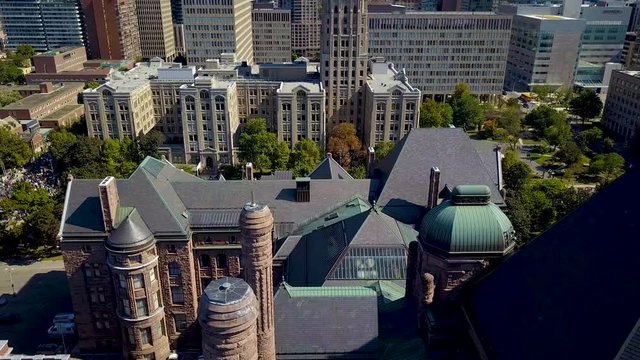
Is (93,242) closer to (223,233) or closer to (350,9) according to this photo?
(223,233)

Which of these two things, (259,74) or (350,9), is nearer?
(350,9)

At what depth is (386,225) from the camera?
55156mm

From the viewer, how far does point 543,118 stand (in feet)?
488

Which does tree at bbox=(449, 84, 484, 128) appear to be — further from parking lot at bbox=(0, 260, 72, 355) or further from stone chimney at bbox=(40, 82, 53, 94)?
stone chimney at bbox=(40, 82, 53, 94)

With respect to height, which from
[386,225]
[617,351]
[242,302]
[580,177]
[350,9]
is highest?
[350,9]

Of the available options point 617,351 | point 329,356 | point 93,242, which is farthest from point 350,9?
point 617,351

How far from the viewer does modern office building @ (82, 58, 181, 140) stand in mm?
122188

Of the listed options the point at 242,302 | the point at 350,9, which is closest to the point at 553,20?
the point at 350,9

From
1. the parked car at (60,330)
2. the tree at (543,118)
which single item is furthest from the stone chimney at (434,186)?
the tree at (543,118)

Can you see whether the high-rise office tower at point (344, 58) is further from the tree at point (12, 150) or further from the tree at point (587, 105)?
the tree at point (587, 105)

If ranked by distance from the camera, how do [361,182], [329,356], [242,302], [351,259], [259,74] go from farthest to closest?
[259,74] < [361,182] < [351,259] < [329,356] < [242,302]

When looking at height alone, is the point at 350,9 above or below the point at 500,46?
above

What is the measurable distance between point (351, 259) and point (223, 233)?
1691 cm

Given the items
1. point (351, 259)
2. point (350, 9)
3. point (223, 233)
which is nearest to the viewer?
point (351, 259)
